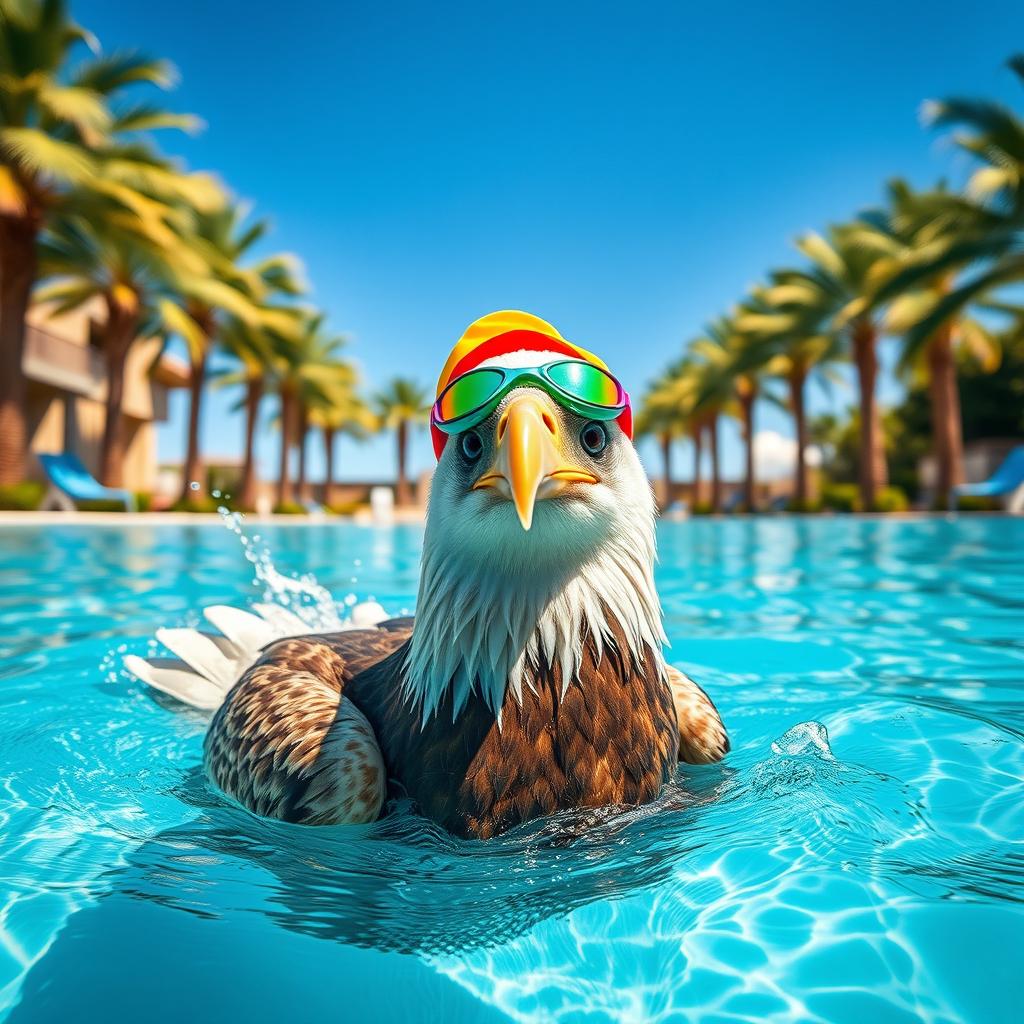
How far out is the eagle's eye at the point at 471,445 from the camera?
193cm

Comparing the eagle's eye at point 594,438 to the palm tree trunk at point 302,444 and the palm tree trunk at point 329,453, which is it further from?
the palm tree trunk at point 329,453

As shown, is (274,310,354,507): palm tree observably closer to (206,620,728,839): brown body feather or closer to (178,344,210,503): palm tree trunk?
(178,344,210,503): palm tree trunk

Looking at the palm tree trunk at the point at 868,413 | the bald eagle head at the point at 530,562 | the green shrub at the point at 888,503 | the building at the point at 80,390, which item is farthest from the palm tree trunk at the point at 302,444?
the bald eagle head at the point at 530,562

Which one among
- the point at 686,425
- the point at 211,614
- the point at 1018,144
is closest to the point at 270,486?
the point at 686,425

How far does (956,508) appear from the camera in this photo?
23500 mm

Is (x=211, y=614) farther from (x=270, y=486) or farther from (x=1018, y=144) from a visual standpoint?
(x=270, y=486)

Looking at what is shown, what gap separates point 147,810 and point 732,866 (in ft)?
5.45

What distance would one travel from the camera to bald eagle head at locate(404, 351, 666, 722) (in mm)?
1884

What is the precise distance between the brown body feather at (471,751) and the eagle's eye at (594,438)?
50 cm

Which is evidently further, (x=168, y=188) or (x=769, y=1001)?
(x=168, y=188)

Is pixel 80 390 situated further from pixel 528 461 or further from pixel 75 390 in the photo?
pixel 528 461

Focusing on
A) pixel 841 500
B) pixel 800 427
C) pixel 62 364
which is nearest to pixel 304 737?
pixel 62 364

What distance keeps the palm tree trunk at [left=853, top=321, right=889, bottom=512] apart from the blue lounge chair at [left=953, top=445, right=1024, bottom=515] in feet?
11.6

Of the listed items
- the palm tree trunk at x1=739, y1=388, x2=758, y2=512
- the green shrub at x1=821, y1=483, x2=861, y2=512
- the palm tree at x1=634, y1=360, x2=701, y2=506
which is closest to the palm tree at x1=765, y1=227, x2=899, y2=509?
the green shrub at x1=821, y1=483, x2=861, y2=512
